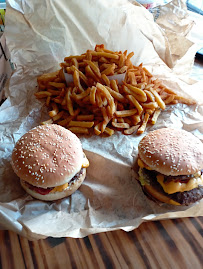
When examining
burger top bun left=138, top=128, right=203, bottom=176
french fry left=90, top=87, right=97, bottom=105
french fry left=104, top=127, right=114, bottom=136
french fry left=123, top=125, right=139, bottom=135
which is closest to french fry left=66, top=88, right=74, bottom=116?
french fry left=90, top=87, right=97, bottom=105

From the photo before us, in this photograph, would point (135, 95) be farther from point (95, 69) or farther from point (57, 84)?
point (57, 84)

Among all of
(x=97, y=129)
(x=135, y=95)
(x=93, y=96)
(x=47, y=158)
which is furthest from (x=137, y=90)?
(x=47, y=158)

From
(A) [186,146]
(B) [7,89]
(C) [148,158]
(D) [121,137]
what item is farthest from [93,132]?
(B) [7,89]

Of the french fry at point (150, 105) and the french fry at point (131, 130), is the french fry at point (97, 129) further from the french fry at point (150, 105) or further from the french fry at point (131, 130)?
the french fry at point (150, 105)

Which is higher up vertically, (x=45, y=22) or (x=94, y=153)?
(x=45, y=22)

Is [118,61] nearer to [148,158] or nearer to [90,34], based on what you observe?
[90,34]

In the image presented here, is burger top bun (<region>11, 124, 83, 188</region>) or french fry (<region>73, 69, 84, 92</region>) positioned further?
french fry (<region>73, 69, 84, 92</region>)

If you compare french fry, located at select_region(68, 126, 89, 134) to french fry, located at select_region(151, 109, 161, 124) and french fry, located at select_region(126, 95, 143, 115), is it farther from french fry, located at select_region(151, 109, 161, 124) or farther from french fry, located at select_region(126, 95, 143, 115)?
french fry, located at select_region(151, 109, 161, 124)
